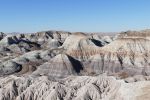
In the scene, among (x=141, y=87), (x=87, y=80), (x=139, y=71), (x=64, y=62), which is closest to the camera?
(x=141, y=87)

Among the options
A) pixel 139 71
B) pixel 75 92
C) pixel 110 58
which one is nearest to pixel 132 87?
pixel 75 92

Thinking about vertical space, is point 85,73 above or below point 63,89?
below

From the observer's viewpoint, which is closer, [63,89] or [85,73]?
[63,89]

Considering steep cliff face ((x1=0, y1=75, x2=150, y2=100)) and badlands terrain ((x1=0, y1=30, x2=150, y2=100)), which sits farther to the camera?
badlands terrain ((x1=0, y1=30, x2=150, y2=100))

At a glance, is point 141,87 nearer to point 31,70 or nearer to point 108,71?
point 108,71

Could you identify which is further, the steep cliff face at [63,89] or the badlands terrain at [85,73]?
the badlands terrain at [85,73]

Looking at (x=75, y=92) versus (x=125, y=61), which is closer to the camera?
(x=75, y=92)

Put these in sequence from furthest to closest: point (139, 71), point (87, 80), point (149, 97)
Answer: point (139, 71) → point (87, 80) → point (149, 97)

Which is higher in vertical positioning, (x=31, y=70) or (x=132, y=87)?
(x=132, y=87)
